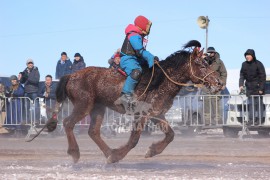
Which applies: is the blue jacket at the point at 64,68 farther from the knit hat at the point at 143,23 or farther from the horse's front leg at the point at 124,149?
the horse's front leg at the point at 124,149

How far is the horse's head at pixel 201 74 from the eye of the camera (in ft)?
37.7

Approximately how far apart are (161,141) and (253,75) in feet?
26.4

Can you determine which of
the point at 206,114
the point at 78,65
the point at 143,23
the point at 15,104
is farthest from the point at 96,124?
the point at 15,104

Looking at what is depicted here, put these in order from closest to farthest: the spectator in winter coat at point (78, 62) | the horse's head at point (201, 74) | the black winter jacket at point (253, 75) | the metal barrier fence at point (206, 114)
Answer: the horse's head at point (201, 74), the black winter jacket at point (253, 75), the metal barrier fence at point (206, 114), the spectator in winter coat at point (78, 62)

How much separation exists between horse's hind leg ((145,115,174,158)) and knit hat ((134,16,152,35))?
1.44 meters

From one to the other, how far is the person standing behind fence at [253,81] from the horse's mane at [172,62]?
23.7 ft

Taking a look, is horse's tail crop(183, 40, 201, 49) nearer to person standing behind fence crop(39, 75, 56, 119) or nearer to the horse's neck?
the horse's neck

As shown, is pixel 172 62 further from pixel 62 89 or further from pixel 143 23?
pixel 62 89

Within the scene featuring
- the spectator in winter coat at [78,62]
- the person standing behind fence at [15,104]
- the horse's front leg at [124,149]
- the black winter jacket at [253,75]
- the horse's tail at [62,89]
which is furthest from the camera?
the person standing behind fence at [15,104]

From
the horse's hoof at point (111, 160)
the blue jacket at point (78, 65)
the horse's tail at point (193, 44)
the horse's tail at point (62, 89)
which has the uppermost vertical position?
the blue jacket at point (78, 65)

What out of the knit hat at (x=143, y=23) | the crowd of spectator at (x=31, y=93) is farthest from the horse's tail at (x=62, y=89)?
the crowd of spectator at (x=31, y=93)

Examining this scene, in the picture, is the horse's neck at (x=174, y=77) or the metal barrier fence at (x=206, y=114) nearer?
the horse's neck at (x=174, y=77)

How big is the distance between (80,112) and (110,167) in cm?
138

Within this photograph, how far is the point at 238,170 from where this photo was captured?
1046cm
